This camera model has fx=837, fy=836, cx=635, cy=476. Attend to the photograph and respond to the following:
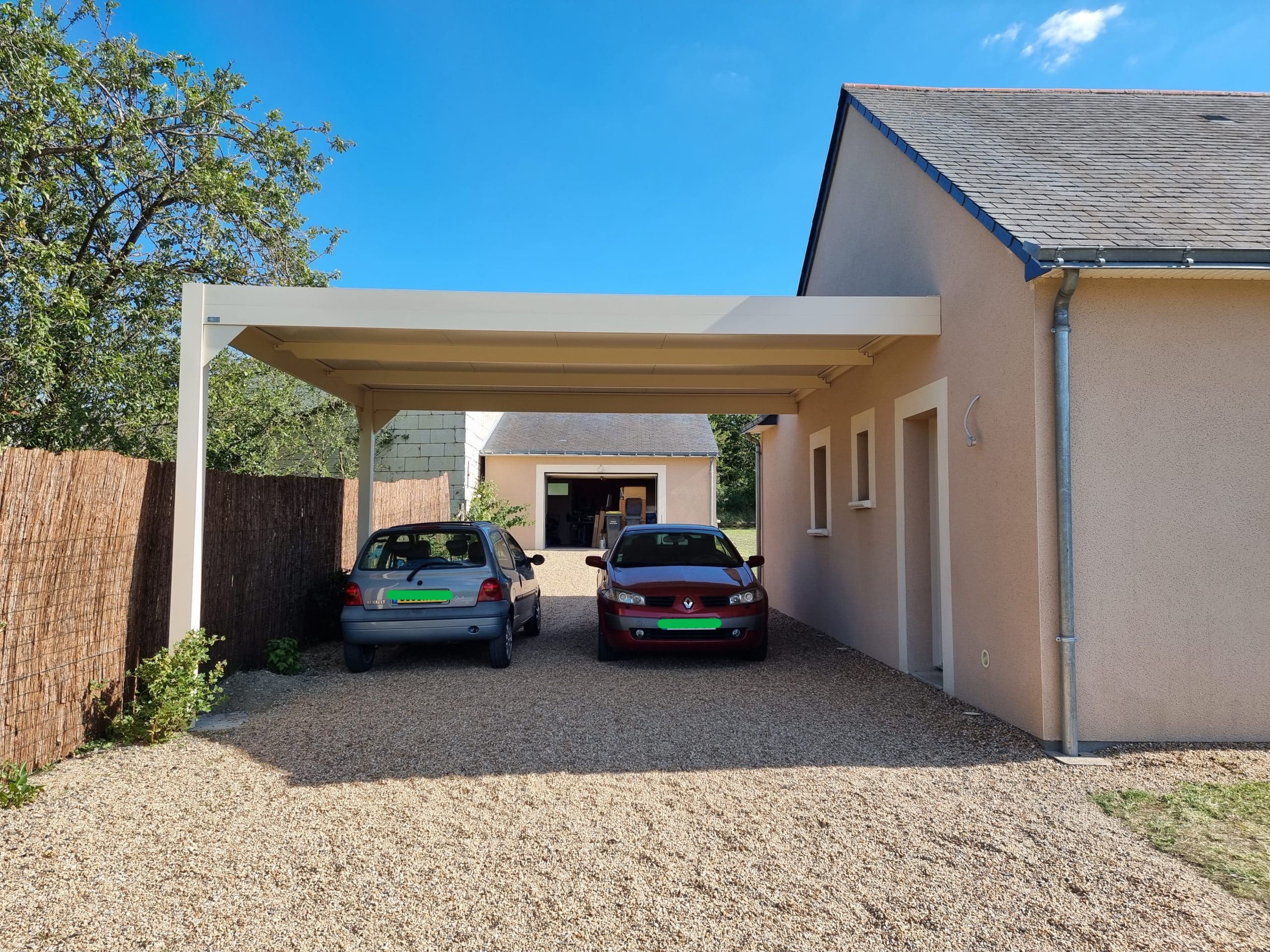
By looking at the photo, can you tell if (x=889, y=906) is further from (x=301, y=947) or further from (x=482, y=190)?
(x=482, y=190)

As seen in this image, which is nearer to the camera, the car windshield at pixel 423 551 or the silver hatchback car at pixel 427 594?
the silver hatchback car at pixel 427 594

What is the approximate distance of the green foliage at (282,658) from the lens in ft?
28.0

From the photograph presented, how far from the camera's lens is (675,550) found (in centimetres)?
988

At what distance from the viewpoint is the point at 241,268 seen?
11.5m

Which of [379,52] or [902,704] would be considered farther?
[379,52]

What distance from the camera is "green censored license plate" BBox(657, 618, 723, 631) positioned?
8594 mm

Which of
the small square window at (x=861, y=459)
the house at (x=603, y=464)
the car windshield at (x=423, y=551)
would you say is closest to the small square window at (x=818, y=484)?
the small square window at (x=861, y=459)

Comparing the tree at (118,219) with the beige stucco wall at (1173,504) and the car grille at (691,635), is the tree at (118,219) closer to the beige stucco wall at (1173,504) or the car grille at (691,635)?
the car grille at (691,635)

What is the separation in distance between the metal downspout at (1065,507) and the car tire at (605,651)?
4.68 metres

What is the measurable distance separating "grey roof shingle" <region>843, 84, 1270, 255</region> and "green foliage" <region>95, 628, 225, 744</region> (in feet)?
22.3

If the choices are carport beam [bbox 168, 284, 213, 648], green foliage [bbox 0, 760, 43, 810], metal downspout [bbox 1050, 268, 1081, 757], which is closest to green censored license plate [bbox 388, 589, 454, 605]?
carport beam [bbox 168, 284, 213, 648]

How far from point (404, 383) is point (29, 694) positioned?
23.1ft

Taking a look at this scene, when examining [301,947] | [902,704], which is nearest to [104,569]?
[301,947]

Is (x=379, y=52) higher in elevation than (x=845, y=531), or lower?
higher
